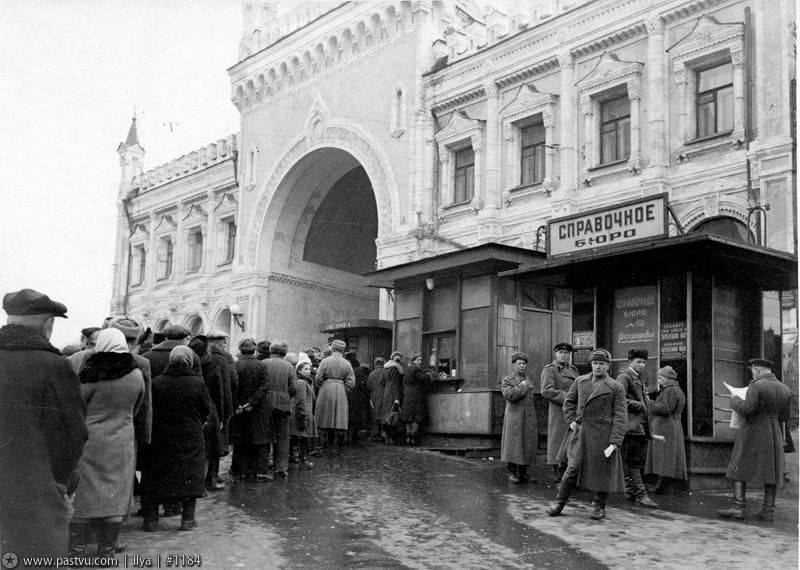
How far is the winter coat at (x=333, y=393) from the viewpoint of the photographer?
567 inches

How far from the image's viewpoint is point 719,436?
38.9ft

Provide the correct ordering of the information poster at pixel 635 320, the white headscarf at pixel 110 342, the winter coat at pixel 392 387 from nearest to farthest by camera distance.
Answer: the white headscarf at pixel 110 342, the information poster at pixel 635 320, the winter coat at pixel 392 387

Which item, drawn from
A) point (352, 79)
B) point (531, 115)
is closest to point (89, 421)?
point (531, 115)

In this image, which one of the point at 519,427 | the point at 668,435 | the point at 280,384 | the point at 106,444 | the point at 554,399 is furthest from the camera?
the point at 519,427

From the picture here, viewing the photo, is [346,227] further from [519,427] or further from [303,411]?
[519,427]

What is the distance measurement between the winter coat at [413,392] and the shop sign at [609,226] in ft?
11.0

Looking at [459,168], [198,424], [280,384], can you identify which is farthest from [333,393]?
[459,168]

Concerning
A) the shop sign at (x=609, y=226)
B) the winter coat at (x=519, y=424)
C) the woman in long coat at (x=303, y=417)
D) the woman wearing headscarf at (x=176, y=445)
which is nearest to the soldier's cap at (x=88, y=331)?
the woman wearing headscarf at (x=176, y=445)

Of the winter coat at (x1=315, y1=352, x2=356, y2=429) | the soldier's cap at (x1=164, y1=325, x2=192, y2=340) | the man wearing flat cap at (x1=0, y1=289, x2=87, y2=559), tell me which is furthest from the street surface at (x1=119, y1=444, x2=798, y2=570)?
the winter coat at (x1=315, y1=352, x2=356, y2=429)

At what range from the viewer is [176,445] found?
7.75 metres

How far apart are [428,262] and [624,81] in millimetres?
6924

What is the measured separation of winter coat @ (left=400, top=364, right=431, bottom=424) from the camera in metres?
15.8

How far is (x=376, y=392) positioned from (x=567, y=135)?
8.28 m

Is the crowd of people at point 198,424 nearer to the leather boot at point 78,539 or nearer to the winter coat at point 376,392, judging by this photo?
the leather boot at point 78,539
